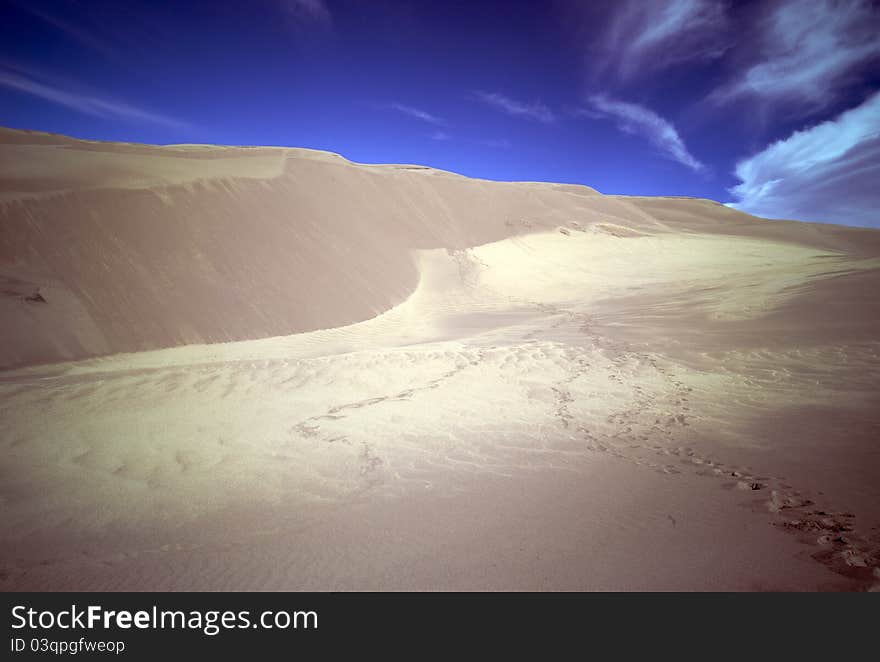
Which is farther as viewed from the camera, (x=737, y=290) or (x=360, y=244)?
(x=360, y=244)

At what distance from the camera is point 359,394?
5.29 meters

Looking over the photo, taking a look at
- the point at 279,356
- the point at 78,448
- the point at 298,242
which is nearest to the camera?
the point at 78,448

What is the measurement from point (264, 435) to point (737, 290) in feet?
35.4

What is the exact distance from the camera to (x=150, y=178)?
1031 cm

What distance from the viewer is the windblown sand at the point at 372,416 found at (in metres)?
2.32

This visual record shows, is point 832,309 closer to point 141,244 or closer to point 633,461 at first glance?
point 633,461

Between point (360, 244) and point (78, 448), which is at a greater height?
point (360, 244)

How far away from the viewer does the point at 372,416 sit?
456 cm

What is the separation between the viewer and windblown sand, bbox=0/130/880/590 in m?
2.32

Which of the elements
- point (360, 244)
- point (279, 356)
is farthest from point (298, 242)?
point (279, 356)
